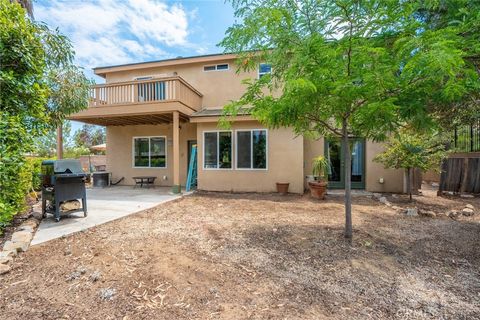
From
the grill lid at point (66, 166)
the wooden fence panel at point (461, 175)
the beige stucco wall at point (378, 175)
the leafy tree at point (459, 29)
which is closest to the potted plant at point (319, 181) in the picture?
the beige stucco wall at point (378, 175)

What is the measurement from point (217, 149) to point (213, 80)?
3.75 metres

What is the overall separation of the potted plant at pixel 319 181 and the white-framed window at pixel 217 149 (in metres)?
3.31

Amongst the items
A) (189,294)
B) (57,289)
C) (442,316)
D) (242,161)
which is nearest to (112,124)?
(242,161)

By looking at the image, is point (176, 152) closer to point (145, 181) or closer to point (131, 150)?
point (145, 181)

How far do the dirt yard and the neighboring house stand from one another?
157 inches

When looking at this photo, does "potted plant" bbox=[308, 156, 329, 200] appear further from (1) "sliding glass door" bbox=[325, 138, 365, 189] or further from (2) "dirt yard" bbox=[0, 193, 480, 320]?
(2) "dirt yard" bbox=[0, 193, 480, 320]

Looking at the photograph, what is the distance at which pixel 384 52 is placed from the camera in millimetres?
3312

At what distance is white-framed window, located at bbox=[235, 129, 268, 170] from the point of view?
935 cm

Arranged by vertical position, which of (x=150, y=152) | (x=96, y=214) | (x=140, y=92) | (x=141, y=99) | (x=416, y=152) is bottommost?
(x=96, y=214)

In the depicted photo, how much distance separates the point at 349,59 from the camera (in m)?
3.65

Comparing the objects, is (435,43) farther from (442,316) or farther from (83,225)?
(83,225)

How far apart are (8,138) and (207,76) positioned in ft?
28.4

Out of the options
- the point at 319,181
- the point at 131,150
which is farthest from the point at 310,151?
the point at 131,150

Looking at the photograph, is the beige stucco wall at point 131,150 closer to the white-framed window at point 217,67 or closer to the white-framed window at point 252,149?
the white-framed window at point 217,67
